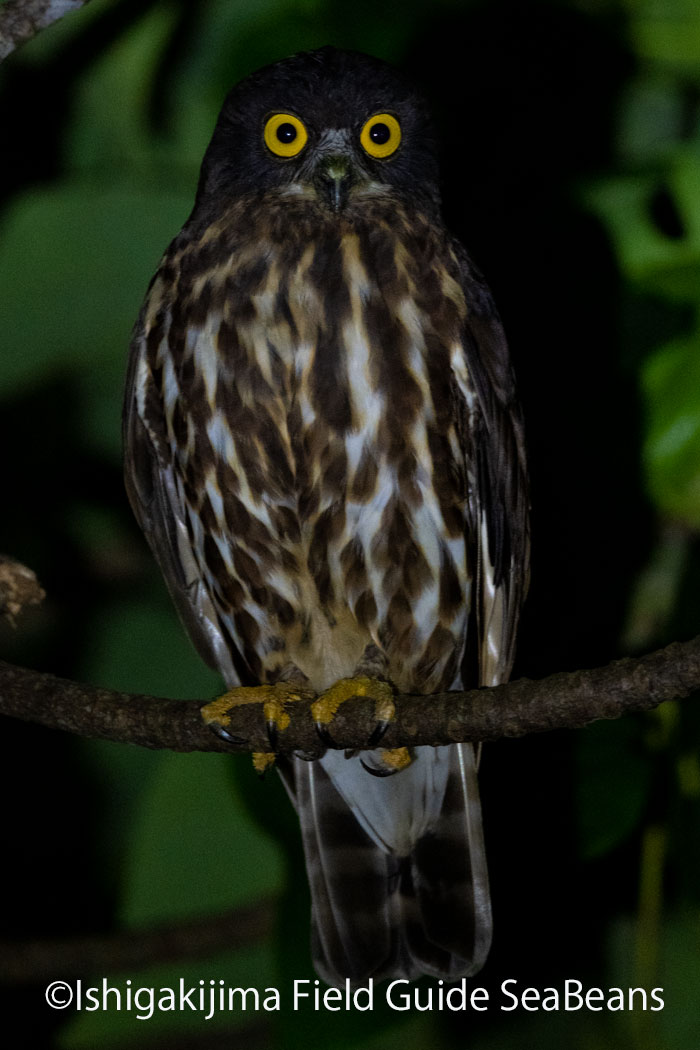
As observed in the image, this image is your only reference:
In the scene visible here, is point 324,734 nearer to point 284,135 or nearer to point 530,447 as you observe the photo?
point 284,135

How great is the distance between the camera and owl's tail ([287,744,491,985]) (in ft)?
7.68

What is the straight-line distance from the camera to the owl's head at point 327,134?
2080mm

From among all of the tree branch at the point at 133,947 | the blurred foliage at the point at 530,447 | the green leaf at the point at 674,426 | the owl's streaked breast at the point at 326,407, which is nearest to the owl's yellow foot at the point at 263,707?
the owl's streaked breast at the point at 326,407

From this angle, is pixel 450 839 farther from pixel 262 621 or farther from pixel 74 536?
pixel 74 536

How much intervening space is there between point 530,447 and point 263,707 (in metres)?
1.15

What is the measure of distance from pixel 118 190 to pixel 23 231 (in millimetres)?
231

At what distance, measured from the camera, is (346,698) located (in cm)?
196

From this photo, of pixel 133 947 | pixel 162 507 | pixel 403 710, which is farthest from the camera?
pixel 133 947

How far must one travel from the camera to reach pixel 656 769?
2436 millimetres

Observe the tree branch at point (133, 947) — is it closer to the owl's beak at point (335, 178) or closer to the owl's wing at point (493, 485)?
the owl's wing at point (493, 485)

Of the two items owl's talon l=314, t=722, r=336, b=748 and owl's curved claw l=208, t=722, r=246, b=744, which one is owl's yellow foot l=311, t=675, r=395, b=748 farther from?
owl's curved claw l=208, t=722, r=246, b=744

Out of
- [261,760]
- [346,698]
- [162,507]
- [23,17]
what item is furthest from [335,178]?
[261,760]

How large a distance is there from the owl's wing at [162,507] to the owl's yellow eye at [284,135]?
38 centimetres

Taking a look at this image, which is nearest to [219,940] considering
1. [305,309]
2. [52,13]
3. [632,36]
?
[305,309]
